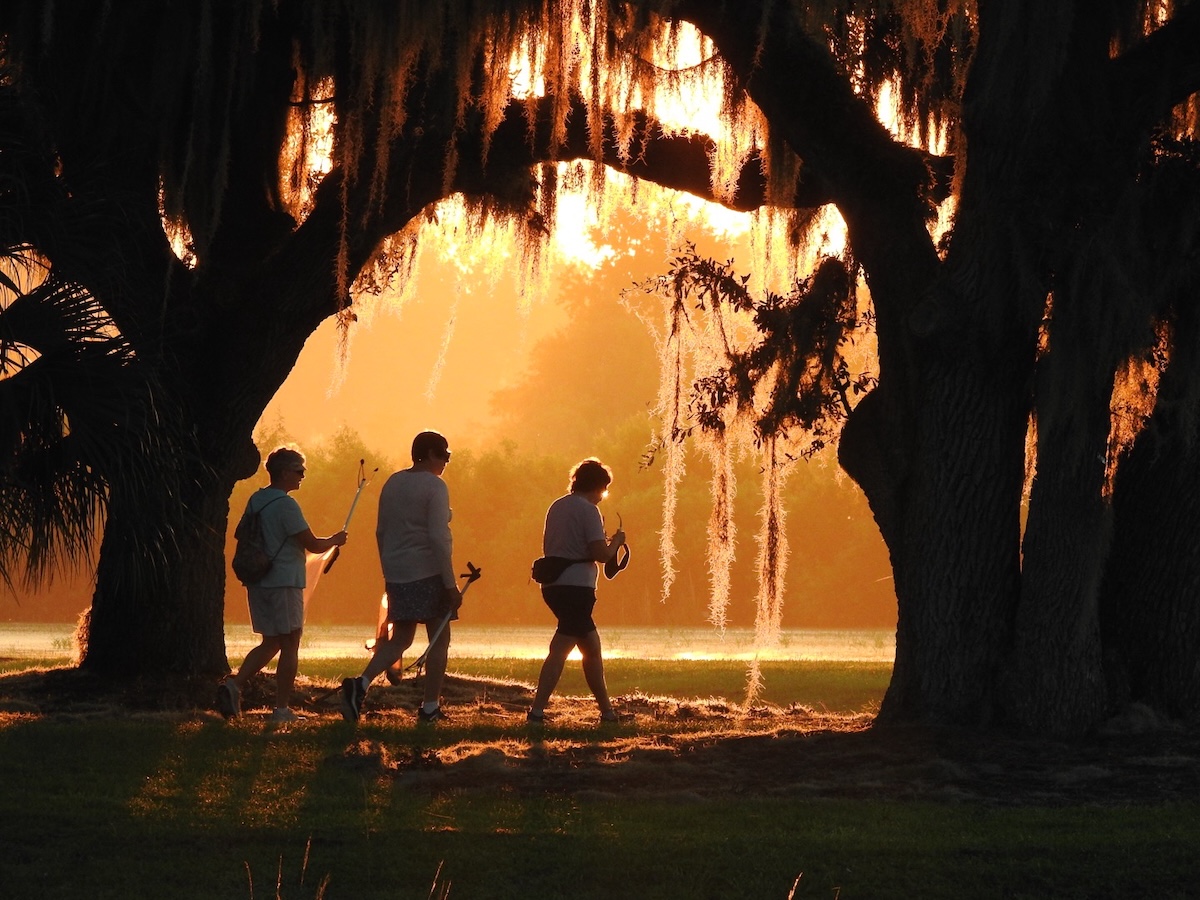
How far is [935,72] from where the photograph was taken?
1221cm

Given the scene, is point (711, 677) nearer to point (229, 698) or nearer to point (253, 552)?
point (229, 698)

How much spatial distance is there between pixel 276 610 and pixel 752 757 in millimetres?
3337

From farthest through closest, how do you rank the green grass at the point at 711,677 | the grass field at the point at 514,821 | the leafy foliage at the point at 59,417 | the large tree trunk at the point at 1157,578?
the green grass at the point at 711,677 < the large tree trunk at the point at 1157,578 < the leafy foliage at the point at 59,417 < the grass field at the point at 514,821

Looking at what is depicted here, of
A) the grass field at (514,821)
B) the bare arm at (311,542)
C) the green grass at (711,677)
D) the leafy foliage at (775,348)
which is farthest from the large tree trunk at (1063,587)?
the green grass at (711,677)

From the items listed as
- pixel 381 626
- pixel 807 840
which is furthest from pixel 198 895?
pixel 381 626

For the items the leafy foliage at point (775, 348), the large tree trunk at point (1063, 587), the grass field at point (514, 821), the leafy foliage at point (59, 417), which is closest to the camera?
the grass field at point (514, 821)

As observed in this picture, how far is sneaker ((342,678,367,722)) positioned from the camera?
10.5 meters

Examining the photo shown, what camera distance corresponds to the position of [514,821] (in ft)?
23.9

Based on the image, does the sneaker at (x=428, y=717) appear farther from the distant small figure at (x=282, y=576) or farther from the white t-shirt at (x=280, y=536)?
the white t-shirt at (x=280, y=536)

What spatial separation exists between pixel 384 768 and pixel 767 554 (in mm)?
4887

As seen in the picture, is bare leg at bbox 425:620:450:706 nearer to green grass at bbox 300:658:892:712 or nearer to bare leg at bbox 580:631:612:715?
bare leg at bbox 580:631:612:715

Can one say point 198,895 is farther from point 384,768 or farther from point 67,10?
point 67,10

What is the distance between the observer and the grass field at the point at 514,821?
632cm

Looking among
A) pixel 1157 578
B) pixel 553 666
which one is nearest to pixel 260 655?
pixel 553 666
